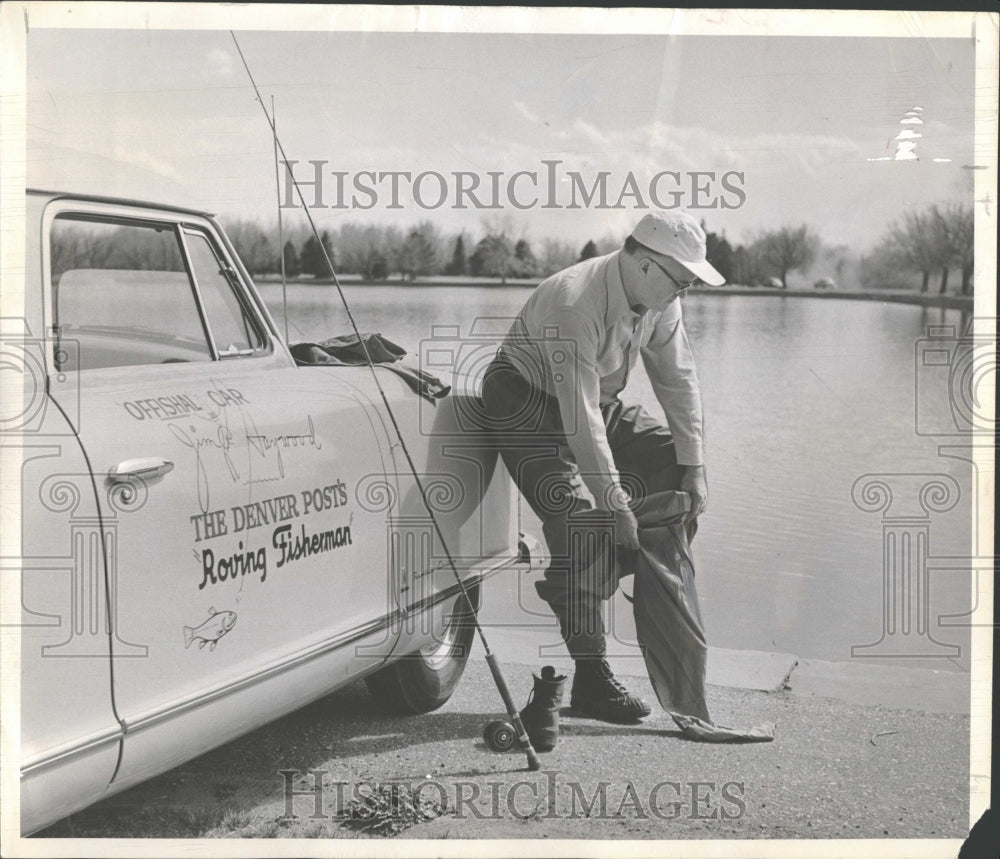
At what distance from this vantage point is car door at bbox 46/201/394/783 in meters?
2.74

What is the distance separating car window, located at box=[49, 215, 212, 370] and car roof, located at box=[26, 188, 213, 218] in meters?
0.05

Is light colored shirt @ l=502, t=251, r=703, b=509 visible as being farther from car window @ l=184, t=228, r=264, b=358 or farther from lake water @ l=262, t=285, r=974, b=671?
car window @ l=184, t=228, r=264, b=358

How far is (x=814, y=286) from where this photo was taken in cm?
365

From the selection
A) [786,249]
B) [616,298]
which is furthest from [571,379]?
[786,249]

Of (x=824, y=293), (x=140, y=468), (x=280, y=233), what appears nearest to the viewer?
(x=140, y=468)

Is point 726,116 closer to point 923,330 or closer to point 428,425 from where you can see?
point 923,330

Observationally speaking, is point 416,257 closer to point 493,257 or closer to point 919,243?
point 493,257

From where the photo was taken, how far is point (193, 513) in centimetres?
283

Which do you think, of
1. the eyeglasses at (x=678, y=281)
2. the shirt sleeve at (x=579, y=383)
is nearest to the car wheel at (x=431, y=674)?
the shirt sleeve at (x=579, y=383)

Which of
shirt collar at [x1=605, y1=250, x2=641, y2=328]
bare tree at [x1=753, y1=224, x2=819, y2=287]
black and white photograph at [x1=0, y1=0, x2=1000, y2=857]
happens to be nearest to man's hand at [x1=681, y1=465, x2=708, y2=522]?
black and white photograph at [x1=0, y1=0, x2=1000, y2=857]

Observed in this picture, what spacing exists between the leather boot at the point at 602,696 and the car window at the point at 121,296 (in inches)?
59.9

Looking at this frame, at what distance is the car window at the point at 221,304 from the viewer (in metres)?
3.49

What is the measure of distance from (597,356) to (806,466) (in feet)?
2.50
